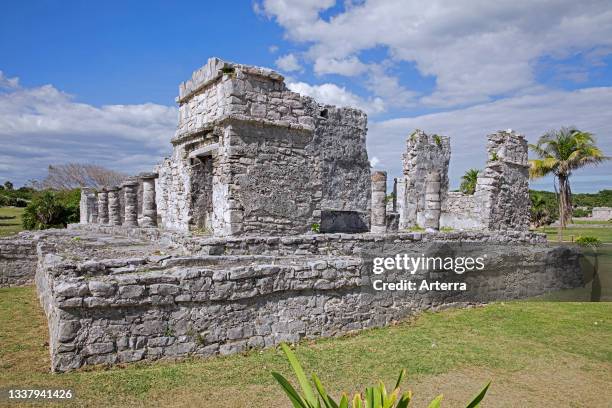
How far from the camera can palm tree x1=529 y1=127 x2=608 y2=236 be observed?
23.7 m

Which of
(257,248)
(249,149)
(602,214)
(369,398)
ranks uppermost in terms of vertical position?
(249,149)

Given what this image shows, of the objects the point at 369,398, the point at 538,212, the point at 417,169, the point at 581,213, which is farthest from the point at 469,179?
the point at 369,398

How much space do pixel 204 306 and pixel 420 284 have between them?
3814 millimetres

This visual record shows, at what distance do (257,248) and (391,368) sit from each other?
137 inches

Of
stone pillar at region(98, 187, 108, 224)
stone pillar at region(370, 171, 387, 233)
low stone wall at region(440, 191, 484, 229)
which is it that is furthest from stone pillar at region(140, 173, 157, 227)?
low stone wall at region(440, 191, 484, 229)

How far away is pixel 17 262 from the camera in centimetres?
998

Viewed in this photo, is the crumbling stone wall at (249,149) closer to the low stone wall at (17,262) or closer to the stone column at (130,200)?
the low stone wall at (17,262)

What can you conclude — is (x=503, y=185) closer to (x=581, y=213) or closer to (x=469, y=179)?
(x=469, y=179)

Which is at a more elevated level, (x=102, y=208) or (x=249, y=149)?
(x=249, y=149)

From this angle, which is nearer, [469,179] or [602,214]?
[469,179]

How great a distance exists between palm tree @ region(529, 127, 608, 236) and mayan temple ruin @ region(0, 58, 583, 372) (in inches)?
488

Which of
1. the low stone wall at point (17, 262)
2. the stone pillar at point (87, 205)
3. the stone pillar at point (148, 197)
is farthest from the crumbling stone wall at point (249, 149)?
the stone pillar at point (87, 205)

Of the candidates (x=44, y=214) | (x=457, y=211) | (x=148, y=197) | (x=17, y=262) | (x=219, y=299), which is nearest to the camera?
(x=219, y=299)

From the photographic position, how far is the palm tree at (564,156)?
2369cm
